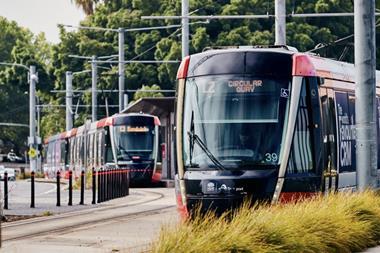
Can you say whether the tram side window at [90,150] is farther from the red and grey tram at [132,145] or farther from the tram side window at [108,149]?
the tram side window at [108,149]

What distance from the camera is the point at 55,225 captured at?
78.5 feet

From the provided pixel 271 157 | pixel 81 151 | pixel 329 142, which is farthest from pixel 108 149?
pixel 271 157

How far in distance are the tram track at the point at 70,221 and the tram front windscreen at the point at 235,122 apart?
3.29 metres

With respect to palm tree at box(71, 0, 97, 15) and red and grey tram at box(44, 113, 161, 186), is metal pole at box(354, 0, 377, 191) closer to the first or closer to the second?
red and grey tram at box(44, 113, 161, 186)

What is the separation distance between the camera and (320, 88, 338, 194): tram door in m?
21.2

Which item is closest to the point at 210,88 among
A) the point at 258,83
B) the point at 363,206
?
the point at 258,83

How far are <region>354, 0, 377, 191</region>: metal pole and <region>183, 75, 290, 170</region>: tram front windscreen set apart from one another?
176 centimetres

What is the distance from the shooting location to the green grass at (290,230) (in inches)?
535

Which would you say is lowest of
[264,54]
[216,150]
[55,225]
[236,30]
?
[55,225]

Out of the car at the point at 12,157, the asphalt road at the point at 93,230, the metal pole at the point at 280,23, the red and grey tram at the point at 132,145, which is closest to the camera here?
the asphalt road at the point at 93,230

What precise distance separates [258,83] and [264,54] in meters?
0.59

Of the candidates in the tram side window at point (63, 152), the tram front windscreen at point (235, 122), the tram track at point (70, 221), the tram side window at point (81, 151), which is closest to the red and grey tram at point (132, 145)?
the tram side window at point (81, 151)

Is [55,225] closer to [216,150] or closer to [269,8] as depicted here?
[216,150]

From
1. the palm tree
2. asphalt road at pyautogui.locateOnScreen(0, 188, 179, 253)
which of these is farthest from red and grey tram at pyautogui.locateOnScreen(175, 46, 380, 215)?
the palm tree
